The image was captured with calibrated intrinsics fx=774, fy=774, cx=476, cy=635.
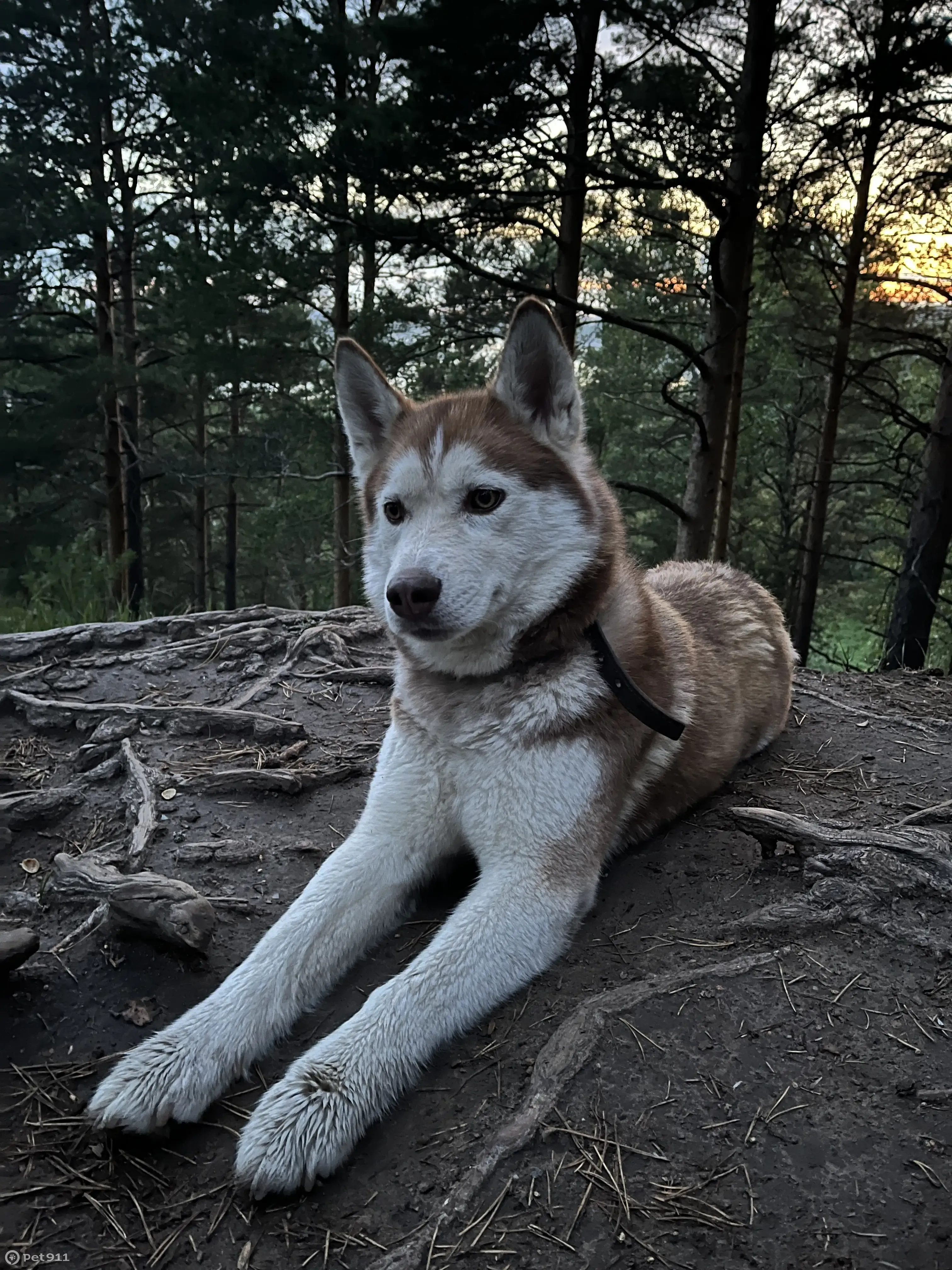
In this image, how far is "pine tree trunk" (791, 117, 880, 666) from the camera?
31.2 feet

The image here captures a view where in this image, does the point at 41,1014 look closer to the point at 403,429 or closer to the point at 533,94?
the point at 403,429

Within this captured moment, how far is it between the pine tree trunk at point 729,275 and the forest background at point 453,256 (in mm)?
33

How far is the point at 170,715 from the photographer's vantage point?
4.19m

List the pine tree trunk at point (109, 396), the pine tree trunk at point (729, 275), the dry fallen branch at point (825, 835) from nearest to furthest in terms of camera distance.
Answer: the dry fallen branch at point (825, 835), the pine tree trunk at point (729, 275), the pine tree trunk at point (109, 396)

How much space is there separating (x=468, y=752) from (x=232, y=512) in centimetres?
1805

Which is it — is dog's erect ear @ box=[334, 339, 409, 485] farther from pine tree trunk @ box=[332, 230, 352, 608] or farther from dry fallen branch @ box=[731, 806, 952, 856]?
pine tree trunk @ box=[332, 230, 352, 608]

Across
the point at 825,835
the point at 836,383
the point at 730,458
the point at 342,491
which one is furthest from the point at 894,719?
the point at 342,491

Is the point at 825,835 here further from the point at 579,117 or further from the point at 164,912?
the point at 579,117

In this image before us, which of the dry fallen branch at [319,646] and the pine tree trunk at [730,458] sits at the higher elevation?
the pine tree trunk at [730,458]

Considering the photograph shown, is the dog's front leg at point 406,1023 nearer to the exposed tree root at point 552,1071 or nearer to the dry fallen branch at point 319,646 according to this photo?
the exposed tree root at point 552,1071

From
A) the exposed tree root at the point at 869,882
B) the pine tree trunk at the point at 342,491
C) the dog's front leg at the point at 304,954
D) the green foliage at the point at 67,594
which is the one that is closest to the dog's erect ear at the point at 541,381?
the dog's front leg at the point at 304,954

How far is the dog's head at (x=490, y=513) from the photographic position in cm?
252

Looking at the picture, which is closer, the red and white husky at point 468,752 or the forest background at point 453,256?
the red and white husky at point 468,752

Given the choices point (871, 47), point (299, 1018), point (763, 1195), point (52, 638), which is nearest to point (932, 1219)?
point (763, 1195)
